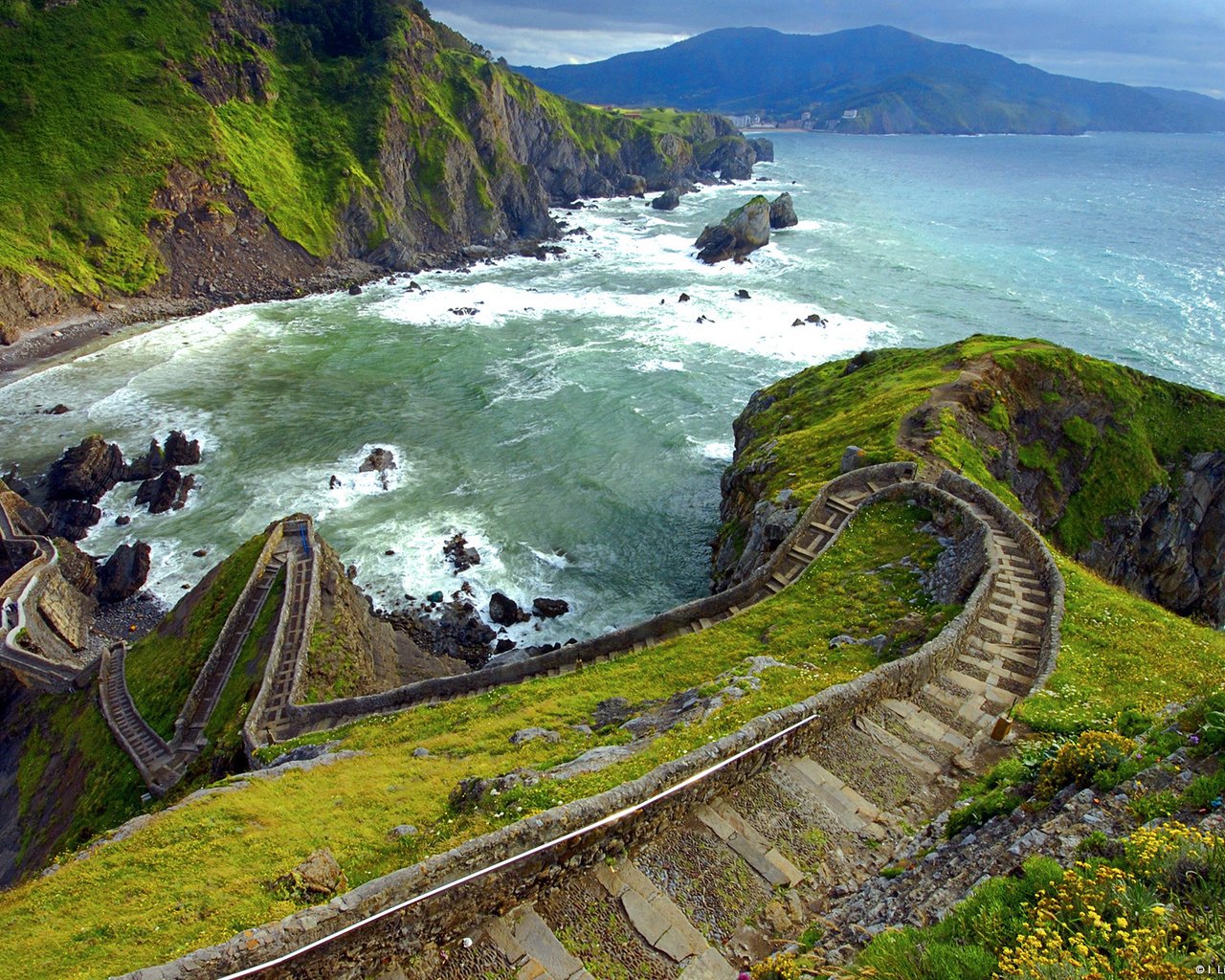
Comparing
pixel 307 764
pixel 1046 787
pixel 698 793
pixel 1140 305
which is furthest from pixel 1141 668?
pixel 1140 305

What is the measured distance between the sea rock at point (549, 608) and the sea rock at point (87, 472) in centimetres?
3579

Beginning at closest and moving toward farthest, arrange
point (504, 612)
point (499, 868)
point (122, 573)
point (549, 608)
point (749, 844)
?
1. point (499, 868)
2. point (749, 844)
3. point (504, 612)
4. point (549, 608)
5. point (122, 573)

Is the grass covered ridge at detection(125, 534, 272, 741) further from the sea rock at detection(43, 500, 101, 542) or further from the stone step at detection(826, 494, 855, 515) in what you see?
the stone step at detection(826, 494, 855, 515)

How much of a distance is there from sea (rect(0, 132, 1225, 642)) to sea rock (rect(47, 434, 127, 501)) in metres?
1.26

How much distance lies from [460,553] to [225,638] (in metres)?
17.4

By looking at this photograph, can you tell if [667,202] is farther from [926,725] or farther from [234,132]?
[926,725]

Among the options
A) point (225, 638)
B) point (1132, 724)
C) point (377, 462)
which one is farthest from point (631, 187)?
point (1132, 724)

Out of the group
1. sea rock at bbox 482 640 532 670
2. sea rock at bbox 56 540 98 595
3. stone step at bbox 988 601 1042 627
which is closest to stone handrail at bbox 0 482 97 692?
sea rock at bbox 56 540 98 595

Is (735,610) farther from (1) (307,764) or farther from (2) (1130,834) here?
(2) (1130,834)

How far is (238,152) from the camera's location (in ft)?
334

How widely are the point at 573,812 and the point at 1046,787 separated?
25.7 feet

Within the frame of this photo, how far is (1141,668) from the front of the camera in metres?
17.2

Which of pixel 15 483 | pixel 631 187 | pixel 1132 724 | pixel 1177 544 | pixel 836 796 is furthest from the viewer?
pixel 631 187

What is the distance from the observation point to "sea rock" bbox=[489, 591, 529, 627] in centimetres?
3994
